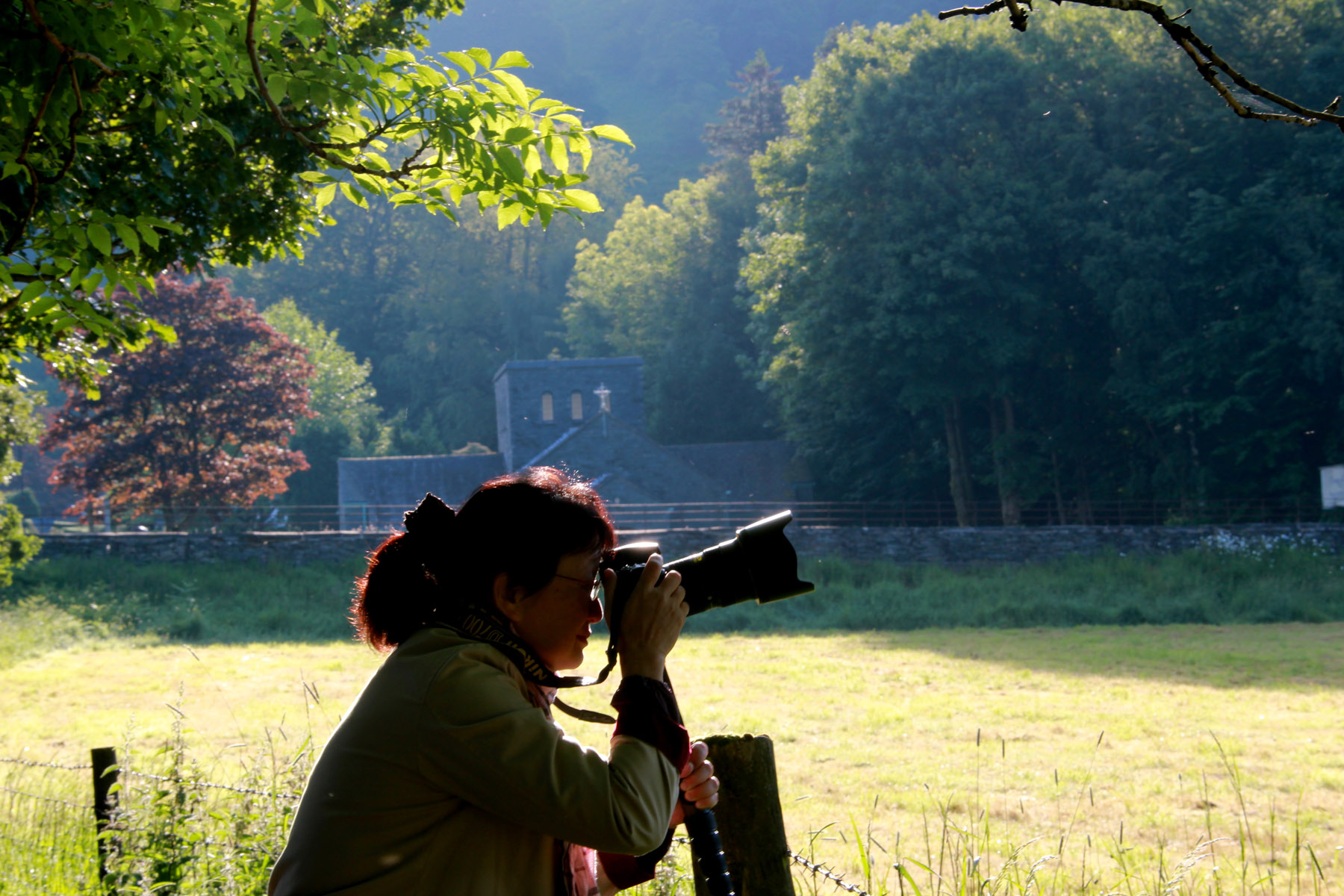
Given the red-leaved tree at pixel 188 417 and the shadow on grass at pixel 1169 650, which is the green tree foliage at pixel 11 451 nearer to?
the red-leaved tree at pixel 188 417

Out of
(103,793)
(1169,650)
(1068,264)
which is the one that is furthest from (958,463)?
(103,793)

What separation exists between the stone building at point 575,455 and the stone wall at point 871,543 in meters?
14.7

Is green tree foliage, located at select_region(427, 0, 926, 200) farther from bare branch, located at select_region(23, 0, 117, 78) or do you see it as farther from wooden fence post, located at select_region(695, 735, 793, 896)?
wooden fence post, located at select_region(695, 735, 793, 896)

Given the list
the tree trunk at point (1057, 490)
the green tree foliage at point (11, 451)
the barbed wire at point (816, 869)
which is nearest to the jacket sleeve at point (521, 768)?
the barbed wire at point (816, 869)

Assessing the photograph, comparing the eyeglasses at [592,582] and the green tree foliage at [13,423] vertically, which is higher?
the green tree foliage at [13,423]

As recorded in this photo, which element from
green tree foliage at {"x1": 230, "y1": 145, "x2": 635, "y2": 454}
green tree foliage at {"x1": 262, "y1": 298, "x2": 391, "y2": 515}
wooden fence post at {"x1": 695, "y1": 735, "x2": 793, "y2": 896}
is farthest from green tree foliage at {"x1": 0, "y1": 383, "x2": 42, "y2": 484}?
green tree foliage at {"x1": 230, "y1": 145, "x2": 635, "y2": 454}

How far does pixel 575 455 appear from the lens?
4000cm

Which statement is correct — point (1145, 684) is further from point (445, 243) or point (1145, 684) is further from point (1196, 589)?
point (445, 243)

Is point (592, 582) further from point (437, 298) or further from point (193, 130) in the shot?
point (437, 298)

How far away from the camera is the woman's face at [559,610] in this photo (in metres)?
1.78

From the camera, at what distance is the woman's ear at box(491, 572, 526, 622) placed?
69.4 inches

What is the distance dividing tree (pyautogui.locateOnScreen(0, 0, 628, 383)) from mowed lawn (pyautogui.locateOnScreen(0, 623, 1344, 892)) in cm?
174

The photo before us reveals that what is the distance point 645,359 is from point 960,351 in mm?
24535

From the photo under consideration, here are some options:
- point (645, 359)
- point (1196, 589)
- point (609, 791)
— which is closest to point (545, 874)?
point (609, 791)
